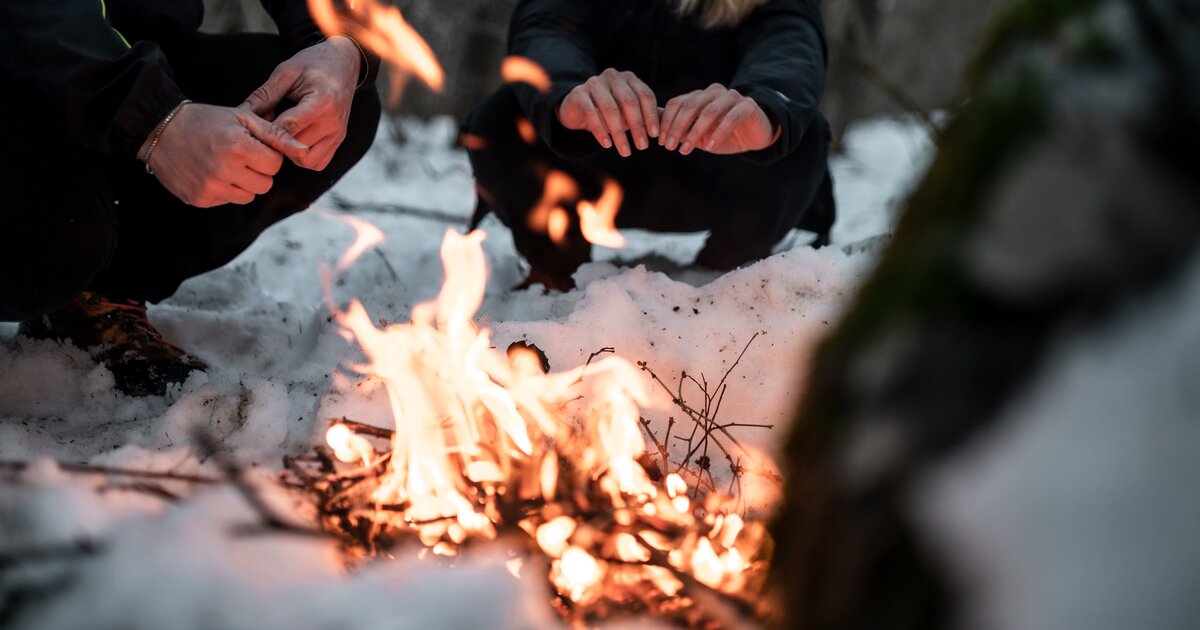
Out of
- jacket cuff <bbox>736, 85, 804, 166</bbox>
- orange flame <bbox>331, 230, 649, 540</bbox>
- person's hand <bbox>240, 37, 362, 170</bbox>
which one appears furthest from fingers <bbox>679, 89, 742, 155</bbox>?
person's hand <bbox>240, 37, 362, 170</bbox>

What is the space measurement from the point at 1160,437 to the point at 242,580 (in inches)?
34.1

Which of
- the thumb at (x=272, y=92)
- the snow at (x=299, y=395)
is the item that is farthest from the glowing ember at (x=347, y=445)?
the thumb at (x=272, y=92)

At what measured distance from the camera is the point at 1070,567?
495 millimetres

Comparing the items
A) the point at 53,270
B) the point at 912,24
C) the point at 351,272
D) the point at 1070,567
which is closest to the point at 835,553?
the point at 1070,567

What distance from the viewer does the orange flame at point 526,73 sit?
85.0 inches

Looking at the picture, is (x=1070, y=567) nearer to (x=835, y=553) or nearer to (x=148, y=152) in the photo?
(x=835, y=553)

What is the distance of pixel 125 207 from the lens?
77.4 inches

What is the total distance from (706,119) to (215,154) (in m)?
1.07

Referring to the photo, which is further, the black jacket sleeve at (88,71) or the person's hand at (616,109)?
the person's hand at (616,109)

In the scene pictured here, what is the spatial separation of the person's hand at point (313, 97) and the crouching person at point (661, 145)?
0.52m

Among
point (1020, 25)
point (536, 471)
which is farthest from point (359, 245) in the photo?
point (1020, 25)

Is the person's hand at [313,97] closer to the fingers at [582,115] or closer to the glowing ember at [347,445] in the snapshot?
the fingers at [582,115]

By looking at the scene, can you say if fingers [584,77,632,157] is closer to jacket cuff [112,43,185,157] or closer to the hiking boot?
jacket cuff [112,43,185,157]

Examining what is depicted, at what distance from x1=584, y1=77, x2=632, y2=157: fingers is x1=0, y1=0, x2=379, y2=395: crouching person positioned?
0.59m
